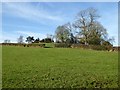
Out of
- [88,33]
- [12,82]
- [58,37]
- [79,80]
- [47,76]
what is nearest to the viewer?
[12,82]

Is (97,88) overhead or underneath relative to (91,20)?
underneath

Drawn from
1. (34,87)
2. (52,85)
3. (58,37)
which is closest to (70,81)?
(52,85)

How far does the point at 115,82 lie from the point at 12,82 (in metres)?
5.02

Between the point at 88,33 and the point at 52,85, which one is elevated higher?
the point at 88,33

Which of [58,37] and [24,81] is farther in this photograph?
[58,37]

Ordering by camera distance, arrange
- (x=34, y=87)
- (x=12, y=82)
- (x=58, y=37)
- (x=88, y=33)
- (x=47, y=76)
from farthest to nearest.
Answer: (x=58, y=37)
(x=88, y=33)
(x=47, y=76)
(x=12, y=82)
(x=34, y=87)

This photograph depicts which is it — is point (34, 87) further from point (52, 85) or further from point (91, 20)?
point (91, 20)

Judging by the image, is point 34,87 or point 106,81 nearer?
point 34,87

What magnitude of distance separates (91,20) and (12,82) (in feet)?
222

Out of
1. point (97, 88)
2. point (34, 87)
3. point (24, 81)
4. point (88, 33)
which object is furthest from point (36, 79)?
point (88, 33)

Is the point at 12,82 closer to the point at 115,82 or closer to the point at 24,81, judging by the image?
the point at 24,81

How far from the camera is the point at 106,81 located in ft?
37.2

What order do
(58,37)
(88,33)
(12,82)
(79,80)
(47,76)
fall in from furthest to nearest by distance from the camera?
1. (58,37)
2. (88,33)
3. (47,76)
4. (79,80)
5. (12,82)

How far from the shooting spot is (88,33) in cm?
7538
